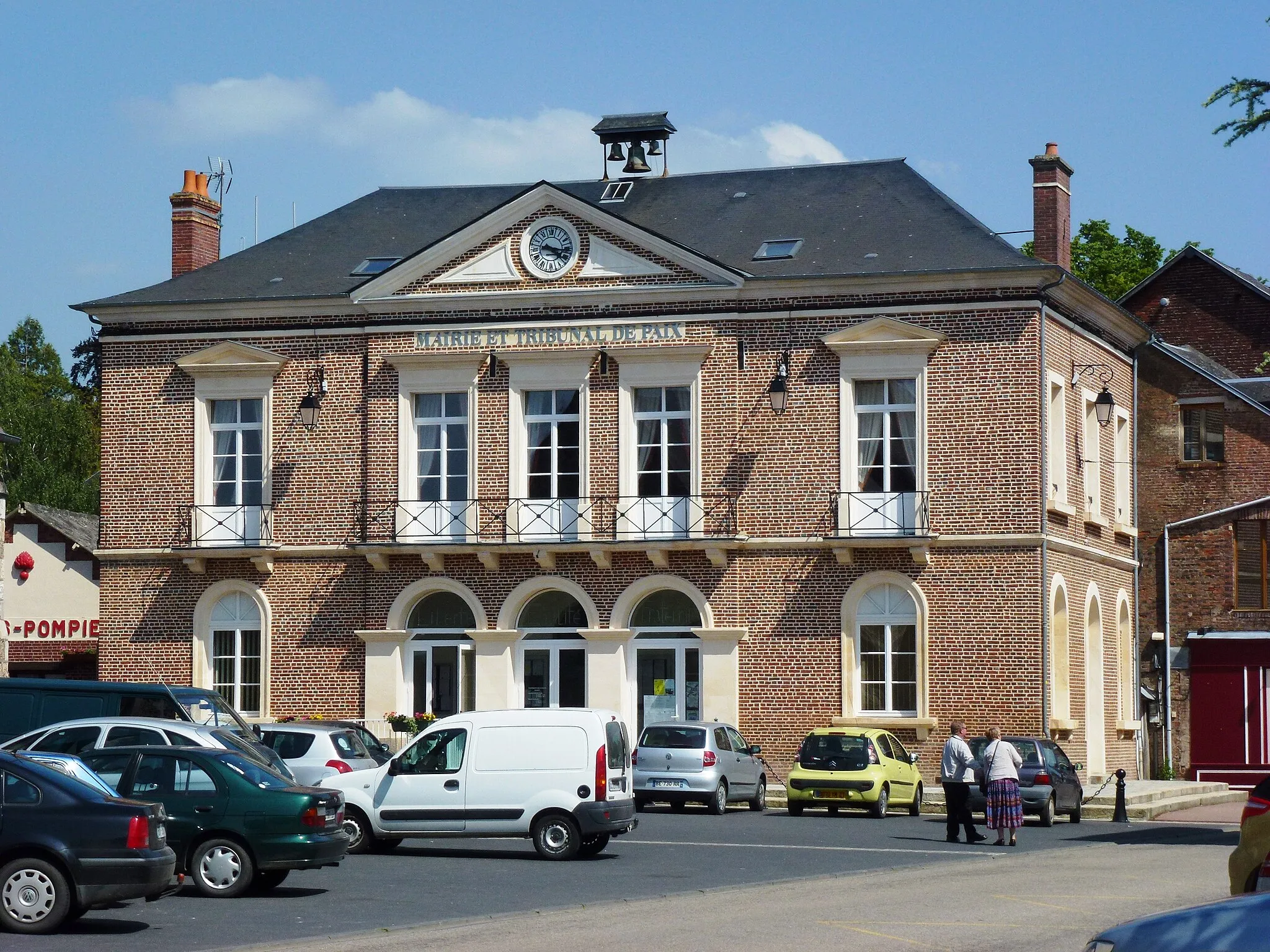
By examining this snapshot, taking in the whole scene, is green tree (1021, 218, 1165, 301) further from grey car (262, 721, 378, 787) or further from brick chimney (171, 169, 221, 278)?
grey car (262, 721, 378, 787)

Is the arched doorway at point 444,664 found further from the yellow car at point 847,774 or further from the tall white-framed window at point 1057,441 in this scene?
the tall white-framed window at point 1057,441

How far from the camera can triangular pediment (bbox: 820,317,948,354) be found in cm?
3288

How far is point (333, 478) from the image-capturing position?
117 feet

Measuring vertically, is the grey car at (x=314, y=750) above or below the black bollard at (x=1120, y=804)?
above

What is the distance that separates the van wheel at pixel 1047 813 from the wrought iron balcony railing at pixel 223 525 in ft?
50.1

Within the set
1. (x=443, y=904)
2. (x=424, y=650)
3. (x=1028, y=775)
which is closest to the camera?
(x=443, y=904)

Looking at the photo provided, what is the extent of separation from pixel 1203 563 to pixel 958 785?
56.6 ft

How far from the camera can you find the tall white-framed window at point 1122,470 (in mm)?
38312

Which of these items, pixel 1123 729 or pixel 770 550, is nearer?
pixel 770 550

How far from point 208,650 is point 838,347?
1301 centimetres

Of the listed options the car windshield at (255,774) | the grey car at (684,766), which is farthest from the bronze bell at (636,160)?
the car windshield at (255,774)

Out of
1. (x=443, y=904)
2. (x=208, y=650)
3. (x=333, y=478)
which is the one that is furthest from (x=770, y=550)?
(x=443, y=904)

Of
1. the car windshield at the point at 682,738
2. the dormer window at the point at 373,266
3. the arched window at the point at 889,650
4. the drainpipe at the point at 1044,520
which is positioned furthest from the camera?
the dormer window at the point at 373,266

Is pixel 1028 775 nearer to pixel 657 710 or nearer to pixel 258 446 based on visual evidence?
pixel 657 710
